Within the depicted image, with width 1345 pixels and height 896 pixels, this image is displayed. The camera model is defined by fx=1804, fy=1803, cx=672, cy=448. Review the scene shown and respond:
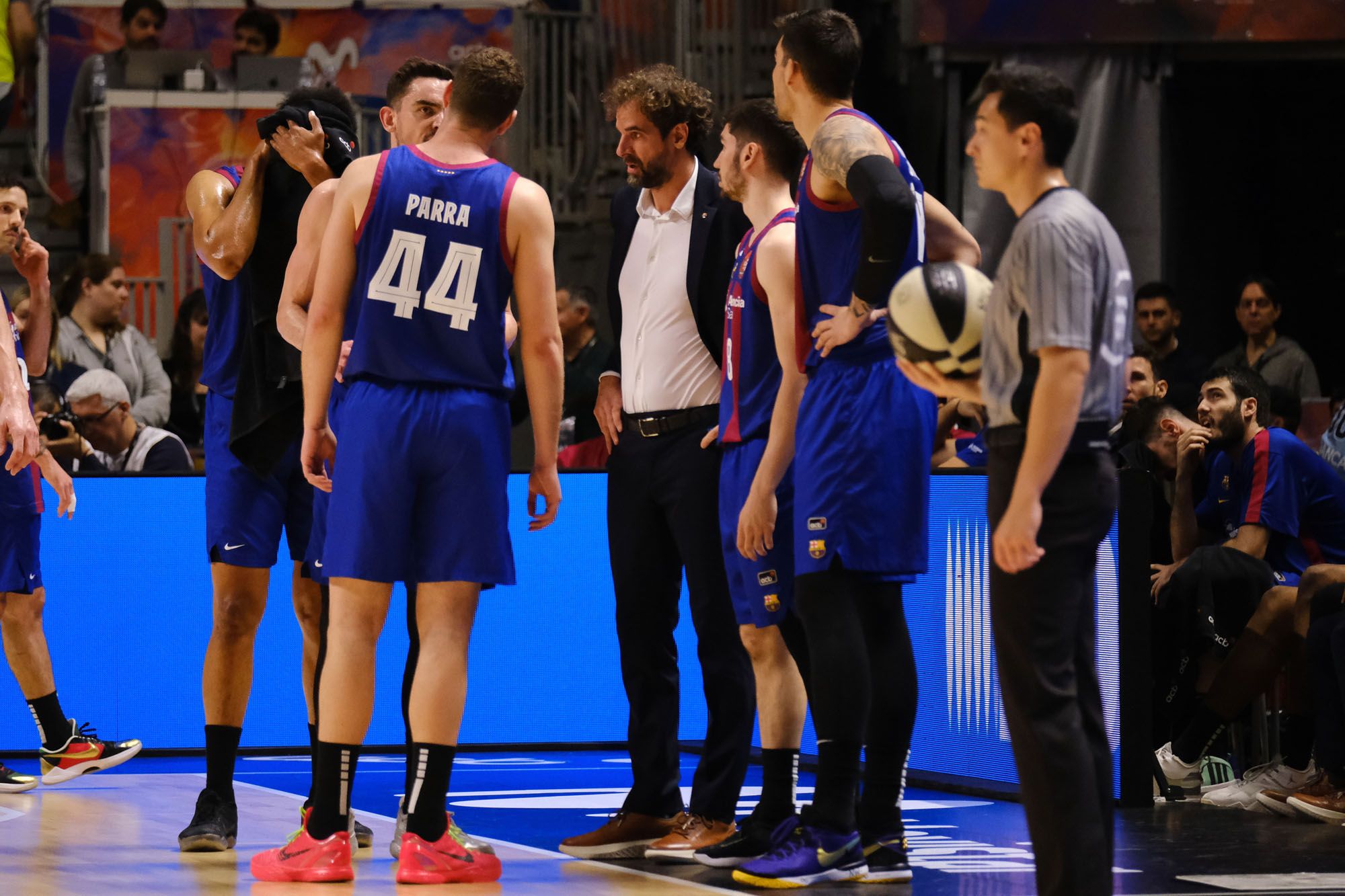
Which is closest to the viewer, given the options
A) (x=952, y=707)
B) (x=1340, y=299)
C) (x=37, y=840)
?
(x=37, y=840)

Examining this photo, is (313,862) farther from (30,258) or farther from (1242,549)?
(1242,549)

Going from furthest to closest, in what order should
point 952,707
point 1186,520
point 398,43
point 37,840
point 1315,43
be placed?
point 398,43
point 1315,43
point 1186,520
point 952,707
point 37,840

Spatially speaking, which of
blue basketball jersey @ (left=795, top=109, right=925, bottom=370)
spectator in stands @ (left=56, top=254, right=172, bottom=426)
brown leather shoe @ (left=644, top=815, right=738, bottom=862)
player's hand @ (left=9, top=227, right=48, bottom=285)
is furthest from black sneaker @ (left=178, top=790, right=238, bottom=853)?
spectator in stands @ (left=56, top=254, right=172, bottom=426)

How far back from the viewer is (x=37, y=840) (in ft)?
17.7

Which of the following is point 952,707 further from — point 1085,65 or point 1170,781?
point 1085,65

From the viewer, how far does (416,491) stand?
4586 mm

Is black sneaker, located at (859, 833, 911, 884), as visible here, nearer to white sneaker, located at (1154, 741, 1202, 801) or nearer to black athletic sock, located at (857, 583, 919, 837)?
black athletic sock, located at (857, 583, 919, 837)

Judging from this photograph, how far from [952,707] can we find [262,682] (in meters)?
3.11

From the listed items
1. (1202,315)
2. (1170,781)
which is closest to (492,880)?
(1170,781)

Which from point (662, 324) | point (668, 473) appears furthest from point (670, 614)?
point (662, 324)

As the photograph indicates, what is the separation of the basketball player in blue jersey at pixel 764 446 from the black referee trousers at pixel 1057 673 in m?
1.22

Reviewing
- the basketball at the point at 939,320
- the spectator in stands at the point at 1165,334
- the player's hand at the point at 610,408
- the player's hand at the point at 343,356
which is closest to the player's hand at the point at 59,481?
the player's hand at the point at 343,356

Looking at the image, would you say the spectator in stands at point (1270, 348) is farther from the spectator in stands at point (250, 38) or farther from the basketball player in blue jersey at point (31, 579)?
the spectator in stands at point (250, 38)

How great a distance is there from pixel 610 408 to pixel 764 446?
771 millimetres
